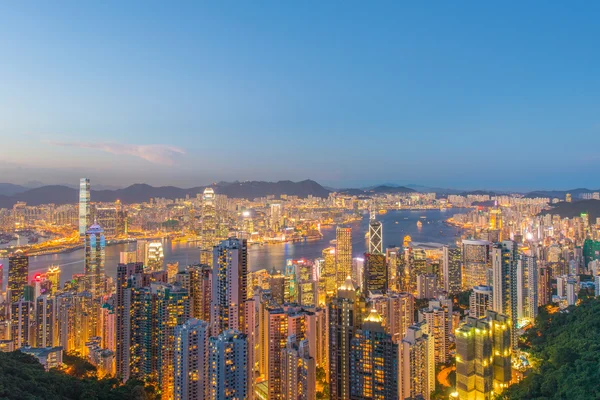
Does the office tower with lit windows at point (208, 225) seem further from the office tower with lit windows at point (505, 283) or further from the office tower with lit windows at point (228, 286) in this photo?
the office tower with lit windows at point (505, 283)

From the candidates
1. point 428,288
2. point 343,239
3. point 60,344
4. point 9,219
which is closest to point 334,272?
point 343,239

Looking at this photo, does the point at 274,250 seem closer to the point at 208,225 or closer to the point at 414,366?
the point at 208,225

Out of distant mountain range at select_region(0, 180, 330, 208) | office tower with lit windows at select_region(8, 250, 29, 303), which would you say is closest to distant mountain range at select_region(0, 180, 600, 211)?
distant mountain range at select_region(0, 180, 330, 208)

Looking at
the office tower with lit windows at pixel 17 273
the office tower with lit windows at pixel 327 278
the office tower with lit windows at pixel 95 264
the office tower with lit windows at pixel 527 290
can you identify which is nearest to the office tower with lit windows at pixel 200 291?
the office tower with lit windows at pixel 327 278

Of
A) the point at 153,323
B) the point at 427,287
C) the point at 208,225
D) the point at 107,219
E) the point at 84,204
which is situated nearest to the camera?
the point at 153,323

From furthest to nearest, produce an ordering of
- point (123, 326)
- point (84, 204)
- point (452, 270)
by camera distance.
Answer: point (84, 204) < point (452, 270) < point (123, 326)

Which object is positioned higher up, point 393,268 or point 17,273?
point 17,273

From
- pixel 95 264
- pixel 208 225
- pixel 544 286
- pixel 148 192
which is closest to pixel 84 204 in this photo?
pixel 148 192
